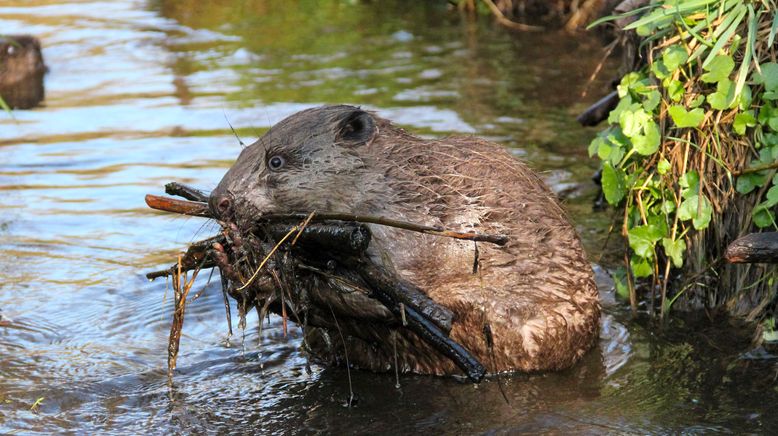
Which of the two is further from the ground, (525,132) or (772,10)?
(772,10)

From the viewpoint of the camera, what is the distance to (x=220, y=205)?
15.4 ft

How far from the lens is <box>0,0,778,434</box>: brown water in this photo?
4742mm

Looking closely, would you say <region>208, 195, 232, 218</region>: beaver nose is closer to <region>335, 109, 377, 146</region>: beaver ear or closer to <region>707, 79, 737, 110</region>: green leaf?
<region>335, 109, 377, 146</region>: beaver ear

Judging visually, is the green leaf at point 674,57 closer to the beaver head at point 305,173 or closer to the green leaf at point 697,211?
the green leaf at point 697,211

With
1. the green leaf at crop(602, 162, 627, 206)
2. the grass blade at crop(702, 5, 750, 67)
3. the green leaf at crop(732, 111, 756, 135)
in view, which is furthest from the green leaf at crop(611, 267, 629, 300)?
the grass blade at crop(702, 5, 750, 67)

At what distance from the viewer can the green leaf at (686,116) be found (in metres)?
5.11

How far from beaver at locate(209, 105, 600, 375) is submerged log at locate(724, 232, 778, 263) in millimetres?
1091

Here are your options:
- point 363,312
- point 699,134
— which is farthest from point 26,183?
point 699,134

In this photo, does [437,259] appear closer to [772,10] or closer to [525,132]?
[772,10]

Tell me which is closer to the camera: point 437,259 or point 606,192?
point 437,259

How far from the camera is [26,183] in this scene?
847 centimetres

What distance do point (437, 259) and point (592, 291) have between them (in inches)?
32.3

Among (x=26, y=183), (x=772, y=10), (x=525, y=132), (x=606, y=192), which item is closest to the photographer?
(x=772, y=10)

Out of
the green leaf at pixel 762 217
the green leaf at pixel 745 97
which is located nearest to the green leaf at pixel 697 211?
the green leaf at pixel 762 217
